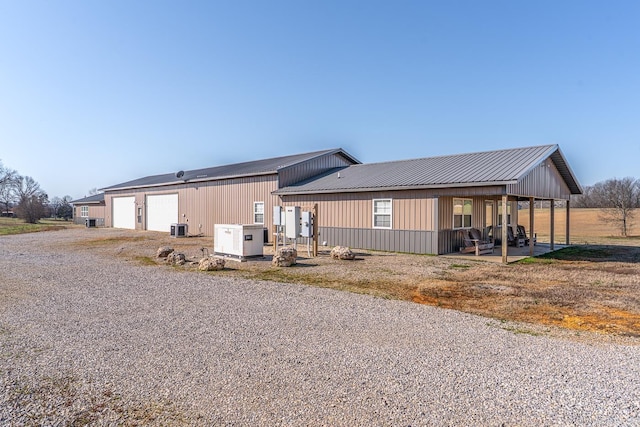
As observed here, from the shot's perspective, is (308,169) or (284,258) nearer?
(284,258)

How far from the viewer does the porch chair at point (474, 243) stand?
1491cm

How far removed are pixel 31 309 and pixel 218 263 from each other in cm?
487

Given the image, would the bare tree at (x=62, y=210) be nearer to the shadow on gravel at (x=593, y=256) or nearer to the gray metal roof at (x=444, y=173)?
the gray metal roof at (x=444, y=173)

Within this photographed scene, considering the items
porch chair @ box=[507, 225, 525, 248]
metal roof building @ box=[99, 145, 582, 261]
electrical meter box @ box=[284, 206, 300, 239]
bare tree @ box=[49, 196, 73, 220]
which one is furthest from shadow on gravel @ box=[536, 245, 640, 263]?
bare tree @ box=[49, 196, 73, 220]

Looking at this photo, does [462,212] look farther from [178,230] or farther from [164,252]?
[178,230]

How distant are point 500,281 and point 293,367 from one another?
7.09 m

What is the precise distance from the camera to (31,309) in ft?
21.7

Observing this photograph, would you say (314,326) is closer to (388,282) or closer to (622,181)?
(388,282)

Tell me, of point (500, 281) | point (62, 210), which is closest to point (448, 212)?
point (500, 281)

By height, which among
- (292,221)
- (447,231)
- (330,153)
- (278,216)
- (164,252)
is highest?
(330,153)

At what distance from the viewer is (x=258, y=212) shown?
20.8m

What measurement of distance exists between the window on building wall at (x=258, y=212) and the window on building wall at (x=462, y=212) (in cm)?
978

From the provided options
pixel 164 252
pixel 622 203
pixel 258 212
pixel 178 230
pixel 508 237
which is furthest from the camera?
pixel 622 203

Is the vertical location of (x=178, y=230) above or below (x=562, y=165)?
below
